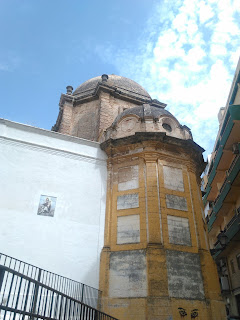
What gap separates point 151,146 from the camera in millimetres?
14523

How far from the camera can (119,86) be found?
915 inches

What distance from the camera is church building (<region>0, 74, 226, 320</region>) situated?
448 inches

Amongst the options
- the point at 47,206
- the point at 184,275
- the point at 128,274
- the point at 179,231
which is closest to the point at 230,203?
the point at 179,231

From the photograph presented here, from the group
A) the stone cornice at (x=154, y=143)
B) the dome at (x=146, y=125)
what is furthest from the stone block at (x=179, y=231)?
the dome at (x=146, y=125)

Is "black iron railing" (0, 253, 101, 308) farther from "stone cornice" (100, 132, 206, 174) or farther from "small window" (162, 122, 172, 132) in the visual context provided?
"small window" (162, 122, 172, 132)

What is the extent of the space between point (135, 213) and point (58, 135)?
5801 mm

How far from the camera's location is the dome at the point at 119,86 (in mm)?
22698

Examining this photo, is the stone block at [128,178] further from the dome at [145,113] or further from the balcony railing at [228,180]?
the balcony railing at [228,180]

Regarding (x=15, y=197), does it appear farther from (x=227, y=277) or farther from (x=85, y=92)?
(x=227, y=277)

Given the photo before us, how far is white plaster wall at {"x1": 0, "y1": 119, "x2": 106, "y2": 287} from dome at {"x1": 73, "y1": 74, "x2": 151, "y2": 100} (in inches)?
336

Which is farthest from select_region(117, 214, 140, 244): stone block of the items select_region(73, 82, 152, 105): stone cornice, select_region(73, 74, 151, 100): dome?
select_region(73, 74, 151, 100): dome

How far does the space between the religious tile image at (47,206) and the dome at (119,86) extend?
11.3 meters

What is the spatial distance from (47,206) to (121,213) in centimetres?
334

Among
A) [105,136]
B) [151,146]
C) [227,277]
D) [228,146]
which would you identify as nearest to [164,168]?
[151,146]
